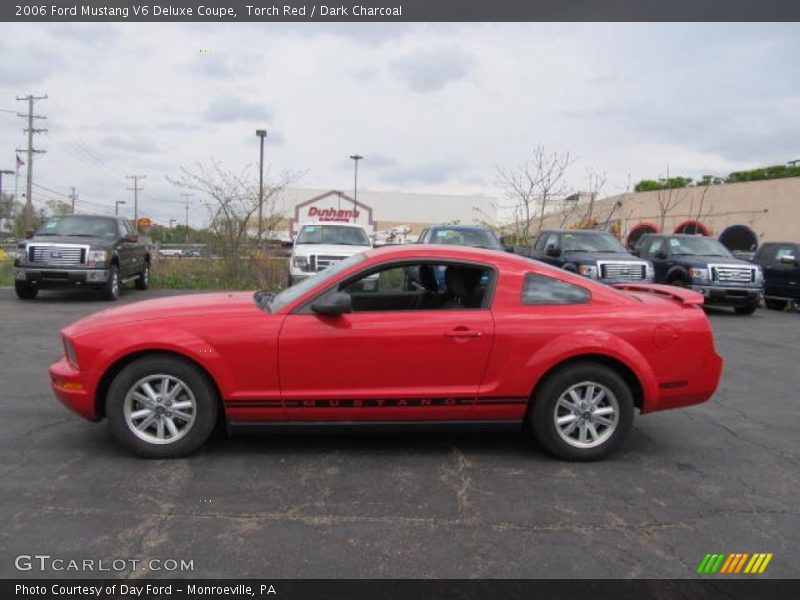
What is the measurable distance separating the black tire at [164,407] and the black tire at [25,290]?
10.3 m

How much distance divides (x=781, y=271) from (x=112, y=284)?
14989mm

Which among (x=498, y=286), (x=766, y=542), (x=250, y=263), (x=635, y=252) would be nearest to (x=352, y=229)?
(x=250, y=263)

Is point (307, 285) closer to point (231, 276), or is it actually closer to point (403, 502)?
point (403, 502)

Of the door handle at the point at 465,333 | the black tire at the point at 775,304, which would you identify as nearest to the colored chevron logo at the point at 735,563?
the door handle at the point at 465,333

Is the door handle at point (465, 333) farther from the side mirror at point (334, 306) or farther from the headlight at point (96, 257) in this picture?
the headlight at point (96, 257)

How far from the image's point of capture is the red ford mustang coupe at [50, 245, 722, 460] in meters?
4.24

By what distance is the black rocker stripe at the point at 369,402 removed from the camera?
426cm

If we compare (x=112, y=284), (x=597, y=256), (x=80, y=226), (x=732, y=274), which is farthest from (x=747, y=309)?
(x=80, y=226)

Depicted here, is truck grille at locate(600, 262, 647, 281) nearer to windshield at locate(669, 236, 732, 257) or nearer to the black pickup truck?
windshield at locate(669, 236, 732, 257)

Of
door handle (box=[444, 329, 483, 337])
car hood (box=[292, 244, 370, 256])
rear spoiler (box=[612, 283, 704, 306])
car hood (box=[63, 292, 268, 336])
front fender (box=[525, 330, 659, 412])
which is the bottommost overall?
front fender (box=[525, 330, 659, 412])

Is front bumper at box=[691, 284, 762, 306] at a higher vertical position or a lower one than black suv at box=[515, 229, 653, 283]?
lower

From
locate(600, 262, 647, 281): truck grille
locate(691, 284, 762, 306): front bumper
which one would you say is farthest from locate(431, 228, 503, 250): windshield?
locate(691, 284, 762, 306): front bumper

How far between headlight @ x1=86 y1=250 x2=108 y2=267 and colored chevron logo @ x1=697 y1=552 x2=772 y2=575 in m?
12.3

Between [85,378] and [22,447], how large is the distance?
84 cm
